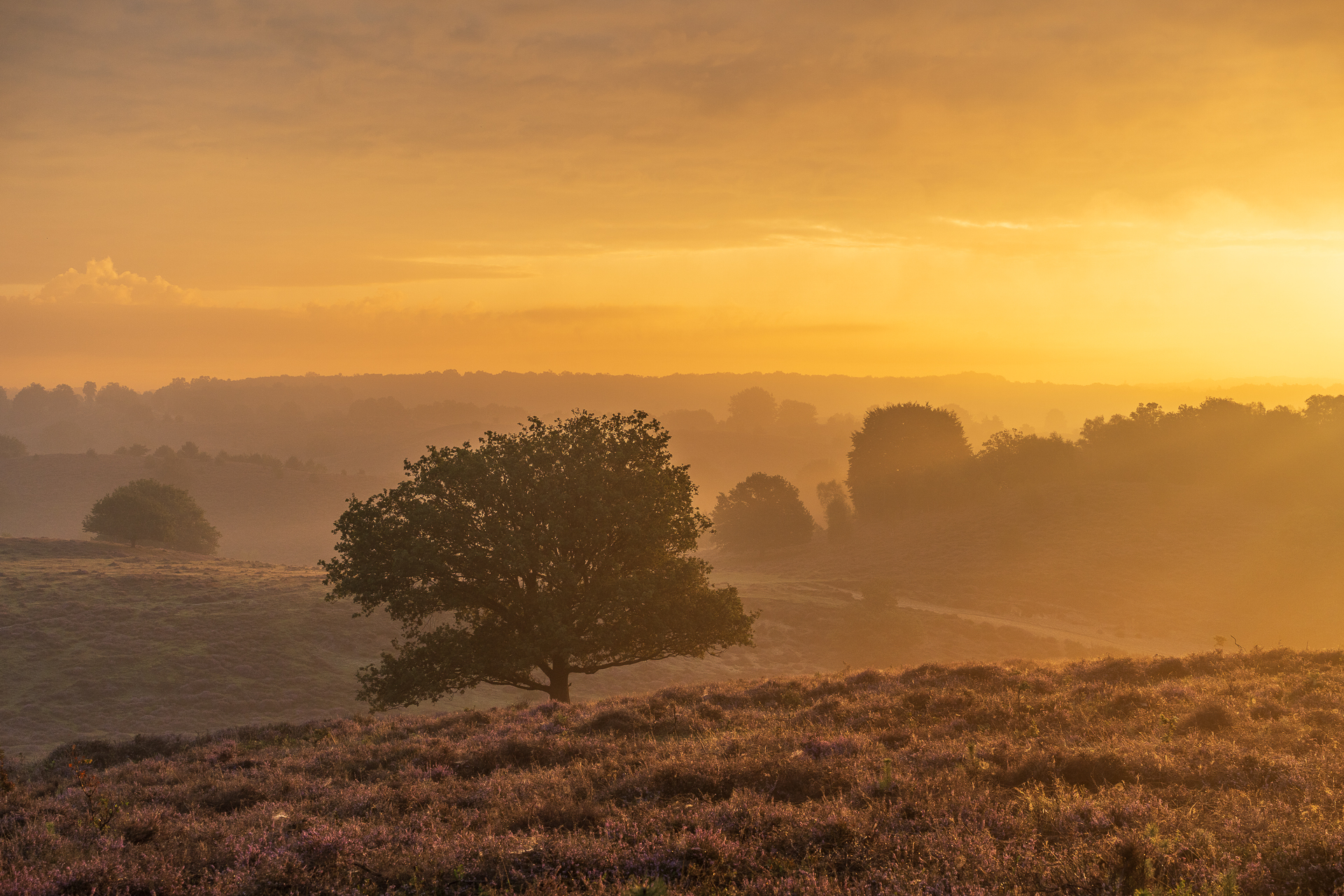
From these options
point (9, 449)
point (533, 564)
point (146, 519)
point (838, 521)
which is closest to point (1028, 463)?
point (838, 521)

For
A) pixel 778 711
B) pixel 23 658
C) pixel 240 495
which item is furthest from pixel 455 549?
pixel 240 495

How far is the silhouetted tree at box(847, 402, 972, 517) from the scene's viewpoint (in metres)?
115

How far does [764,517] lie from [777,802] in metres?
108

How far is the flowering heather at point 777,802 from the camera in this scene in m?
6.55

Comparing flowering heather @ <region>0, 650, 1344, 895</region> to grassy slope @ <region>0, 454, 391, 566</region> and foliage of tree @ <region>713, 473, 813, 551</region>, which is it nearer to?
foliage of tree @ <region>713, 473, 813, 551</region>

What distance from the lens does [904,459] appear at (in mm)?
119375

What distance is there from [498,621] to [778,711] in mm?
14475

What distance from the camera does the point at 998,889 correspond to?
589 centimetres

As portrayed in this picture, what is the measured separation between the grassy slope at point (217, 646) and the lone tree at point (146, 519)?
56.8ft

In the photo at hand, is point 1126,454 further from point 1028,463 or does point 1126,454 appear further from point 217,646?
point 217,646


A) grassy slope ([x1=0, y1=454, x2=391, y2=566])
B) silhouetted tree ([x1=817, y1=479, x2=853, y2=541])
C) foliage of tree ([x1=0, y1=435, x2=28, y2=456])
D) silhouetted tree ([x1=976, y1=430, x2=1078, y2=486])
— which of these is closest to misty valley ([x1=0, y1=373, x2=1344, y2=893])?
silhouetted tree ([x1=976, y1=430, x2=1078, y2=486])

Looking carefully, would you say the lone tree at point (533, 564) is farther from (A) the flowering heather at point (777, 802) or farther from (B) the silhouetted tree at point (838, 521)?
(B) the silhouetted tree at point (838, 521)

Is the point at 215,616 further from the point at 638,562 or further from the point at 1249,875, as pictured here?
the point at 1249,875

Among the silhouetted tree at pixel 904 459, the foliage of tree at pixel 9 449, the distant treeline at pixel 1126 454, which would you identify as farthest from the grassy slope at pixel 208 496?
the distant treeline at pixel 1126 454
